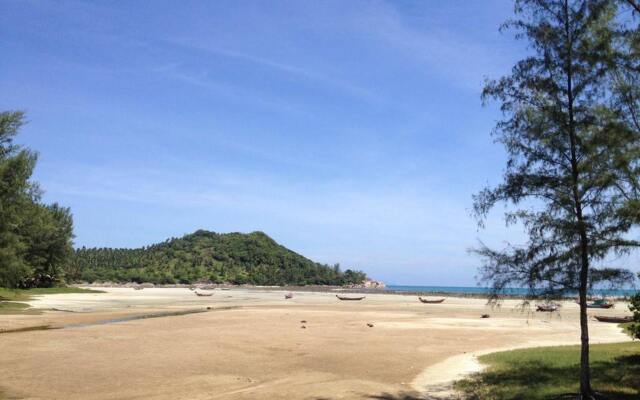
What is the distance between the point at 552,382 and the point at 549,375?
44.9 inches

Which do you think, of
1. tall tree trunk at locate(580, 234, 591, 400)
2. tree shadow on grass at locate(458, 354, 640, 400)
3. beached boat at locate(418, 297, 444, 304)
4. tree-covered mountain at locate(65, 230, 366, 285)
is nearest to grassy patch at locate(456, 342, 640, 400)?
tree shadow on grass at locate(458, 354, 640, 400)

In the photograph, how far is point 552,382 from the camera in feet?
49.9

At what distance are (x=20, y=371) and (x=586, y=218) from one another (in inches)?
688

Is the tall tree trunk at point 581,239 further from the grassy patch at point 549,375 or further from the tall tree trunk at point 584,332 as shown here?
the grassy patch at point 549,375

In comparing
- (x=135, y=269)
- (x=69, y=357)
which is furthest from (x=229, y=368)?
(x=135, y=269)

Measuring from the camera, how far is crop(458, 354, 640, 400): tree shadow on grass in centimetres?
1390

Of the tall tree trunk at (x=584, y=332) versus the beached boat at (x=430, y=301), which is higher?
the tall tree trunk at (x=584, y=332)

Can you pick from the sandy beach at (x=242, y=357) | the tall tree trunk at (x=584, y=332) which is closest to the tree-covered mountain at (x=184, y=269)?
the sandy beach at (x=242, y=357)

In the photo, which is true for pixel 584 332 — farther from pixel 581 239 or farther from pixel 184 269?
pixel 184 269

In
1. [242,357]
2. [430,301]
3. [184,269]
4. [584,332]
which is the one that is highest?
[184,269]

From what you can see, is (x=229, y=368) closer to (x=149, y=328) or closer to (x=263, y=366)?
(x=263, y=366)

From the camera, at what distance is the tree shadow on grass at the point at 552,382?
45.6ft

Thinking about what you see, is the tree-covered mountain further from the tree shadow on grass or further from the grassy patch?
the tree shadow on grass

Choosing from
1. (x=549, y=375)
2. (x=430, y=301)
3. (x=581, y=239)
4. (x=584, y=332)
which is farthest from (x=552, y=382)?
(x=430, y=301)
